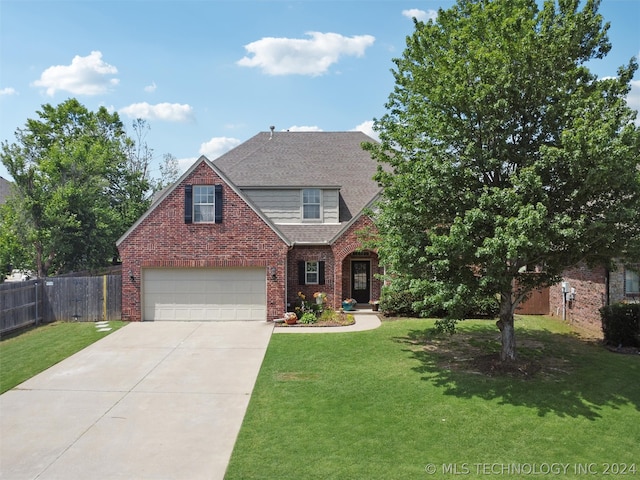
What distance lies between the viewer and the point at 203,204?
17.4 meters

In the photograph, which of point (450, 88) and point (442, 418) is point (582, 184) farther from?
point (442, 418)

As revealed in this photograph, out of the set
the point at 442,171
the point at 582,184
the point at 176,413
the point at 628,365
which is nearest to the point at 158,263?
the point at 176,413

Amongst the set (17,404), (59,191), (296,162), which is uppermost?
(296,162)

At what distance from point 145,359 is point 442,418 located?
327 inches

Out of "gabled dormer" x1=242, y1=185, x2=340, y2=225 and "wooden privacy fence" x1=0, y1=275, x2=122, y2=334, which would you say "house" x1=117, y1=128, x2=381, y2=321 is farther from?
"gabled dormer" x1=242, y1=185, x2=340, y2=225

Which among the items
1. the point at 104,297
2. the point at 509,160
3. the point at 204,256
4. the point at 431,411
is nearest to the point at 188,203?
the point at 204,256

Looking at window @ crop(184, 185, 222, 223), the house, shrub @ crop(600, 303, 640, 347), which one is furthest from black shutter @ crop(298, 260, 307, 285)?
shrub @ crop(600, 303, 640, 347)

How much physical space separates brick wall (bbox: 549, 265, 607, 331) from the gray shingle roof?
892cm

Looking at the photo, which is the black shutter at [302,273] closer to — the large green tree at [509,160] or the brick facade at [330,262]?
the brick facade at [330,262]

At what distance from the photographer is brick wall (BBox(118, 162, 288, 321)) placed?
17.3 meters

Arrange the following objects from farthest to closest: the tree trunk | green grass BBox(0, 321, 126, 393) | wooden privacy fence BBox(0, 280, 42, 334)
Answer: wooden privacy fence BBox(0, 280, 42, 334)
the tree trunk
green grass BBox(0, 321, 126, 393)

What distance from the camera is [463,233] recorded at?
9.37 meters

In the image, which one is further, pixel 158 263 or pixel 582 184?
pixel 158 263

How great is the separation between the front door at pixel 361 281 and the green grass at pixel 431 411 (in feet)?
21.7
